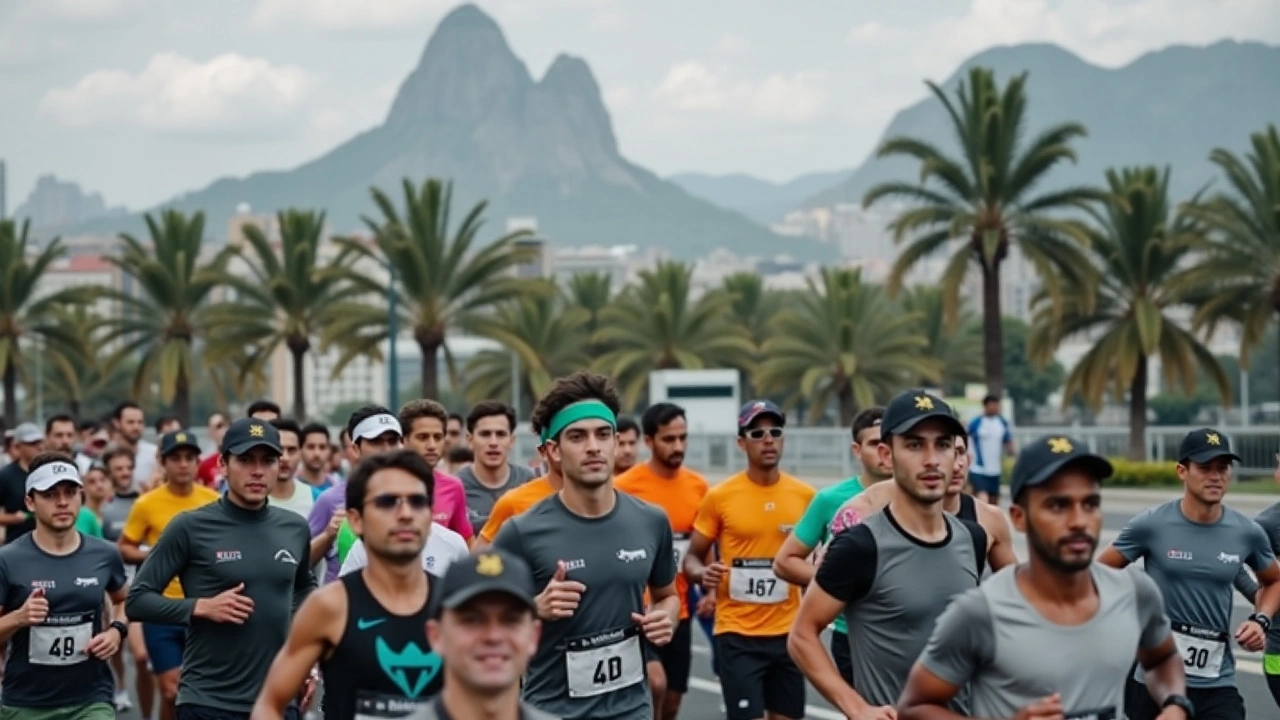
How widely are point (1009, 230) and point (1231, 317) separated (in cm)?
465

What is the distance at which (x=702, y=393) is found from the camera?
56406 mm

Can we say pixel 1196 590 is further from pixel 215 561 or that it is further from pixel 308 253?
pixel 308 253

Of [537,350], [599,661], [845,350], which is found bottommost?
[537,350]

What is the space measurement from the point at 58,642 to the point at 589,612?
11.0 ft

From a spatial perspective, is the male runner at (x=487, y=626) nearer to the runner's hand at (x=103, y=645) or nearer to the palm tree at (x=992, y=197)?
the runner's hand at (x=103, y=645)

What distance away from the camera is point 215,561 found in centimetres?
834

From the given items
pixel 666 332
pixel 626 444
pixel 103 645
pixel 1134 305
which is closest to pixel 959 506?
pixel 103 645

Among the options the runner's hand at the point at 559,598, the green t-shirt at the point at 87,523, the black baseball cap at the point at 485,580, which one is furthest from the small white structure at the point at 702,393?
the black baseball cap at the point at 485,580

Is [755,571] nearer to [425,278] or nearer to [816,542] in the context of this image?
[816,542]

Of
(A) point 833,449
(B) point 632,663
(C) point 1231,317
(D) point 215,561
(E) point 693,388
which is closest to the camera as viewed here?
(B) point 632,663

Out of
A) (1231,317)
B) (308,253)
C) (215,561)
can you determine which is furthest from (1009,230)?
(215,561)

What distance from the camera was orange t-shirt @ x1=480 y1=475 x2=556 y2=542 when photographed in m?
8.64

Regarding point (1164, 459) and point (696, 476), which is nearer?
point (696, 476)

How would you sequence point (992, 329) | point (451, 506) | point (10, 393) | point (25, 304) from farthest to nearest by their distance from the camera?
1. point (10, 393)
2. point (25, 304)
3. point (992, 329)
4. point (451, 506)
